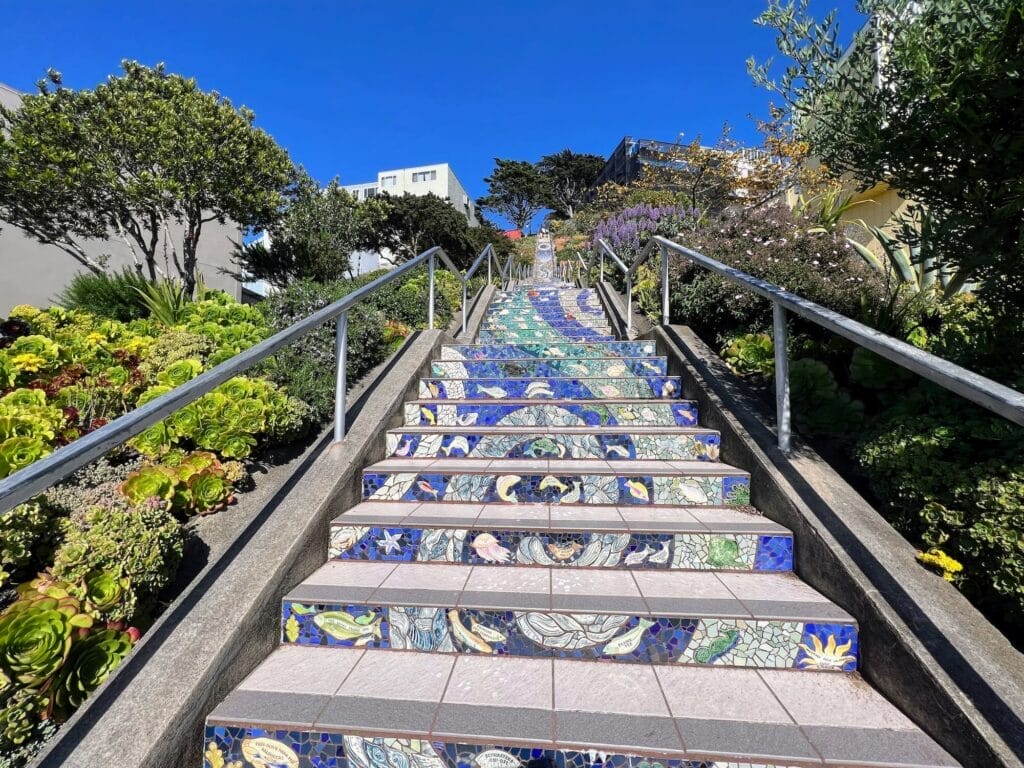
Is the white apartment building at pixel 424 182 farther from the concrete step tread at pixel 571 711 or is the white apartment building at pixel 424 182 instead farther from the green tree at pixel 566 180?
the concrete step tread at pixel 571 711

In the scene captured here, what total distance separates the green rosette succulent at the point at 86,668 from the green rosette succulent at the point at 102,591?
91 millimetres

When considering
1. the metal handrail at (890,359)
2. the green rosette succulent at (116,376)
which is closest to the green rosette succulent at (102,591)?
the green rosette succulent at (116,376)

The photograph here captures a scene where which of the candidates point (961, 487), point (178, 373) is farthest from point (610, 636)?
point (178, 373)

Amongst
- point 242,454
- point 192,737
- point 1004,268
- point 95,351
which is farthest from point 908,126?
point 95,351

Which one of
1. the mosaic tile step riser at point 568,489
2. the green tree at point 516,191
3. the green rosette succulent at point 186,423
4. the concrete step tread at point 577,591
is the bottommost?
the concrete step tread at point 577,591

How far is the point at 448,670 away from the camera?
1564mm

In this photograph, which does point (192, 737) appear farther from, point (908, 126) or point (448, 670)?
point (908, 126)

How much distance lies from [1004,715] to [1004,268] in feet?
5.13

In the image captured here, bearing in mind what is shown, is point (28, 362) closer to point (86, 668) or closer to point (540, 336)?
point (86, 668)

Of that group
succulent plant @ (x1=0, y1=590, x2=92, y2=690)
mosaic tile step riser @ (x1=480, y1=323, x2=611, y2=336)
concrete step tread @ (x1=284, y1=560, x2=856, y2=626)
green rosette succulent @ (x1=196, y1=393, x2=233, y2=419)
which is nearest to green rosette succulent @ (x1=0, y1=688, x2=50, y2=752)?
succulent plant @ (x1=0, y1=590, x2=92, y2=690)

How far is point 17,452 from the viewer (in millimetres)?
1956

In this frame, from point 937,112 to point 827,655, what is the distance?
1960 mm

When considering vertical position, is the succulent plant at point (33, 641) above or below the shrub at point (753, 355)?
below

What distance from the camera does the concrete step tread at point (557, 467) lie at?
7.87ft
